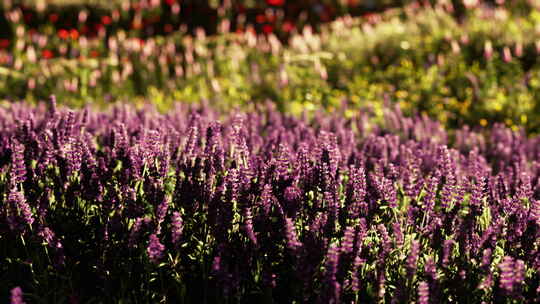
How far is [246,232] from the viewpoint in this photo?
2.26 m

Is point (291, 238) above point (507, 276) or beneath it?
above

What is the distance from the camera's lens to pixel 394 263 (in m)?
2.39

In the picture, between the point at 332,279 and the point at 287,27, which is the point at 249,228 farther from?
the point at 287,27

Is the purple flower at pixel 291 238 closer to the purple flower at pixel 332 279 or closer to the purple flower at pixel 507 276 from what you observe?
the purple flower at pixel 332 279

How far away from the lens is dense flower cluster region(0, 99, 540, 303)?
7.06 ft

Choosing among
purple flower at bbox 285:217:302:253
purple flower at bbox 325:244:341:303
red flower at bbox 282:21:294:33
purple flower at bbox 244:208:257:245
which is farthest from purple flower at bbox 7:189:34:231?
red flower at bbox 282:21:294:33

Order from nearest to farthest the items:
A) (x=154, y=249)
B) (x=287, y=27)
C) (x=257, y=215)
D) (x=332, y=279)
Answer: (x=332, y=279), (x=154, y=249), (x=257, y=215), (x=287, y=27)

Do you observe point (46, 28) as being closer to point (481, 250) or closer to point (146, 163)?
point (146, 163)

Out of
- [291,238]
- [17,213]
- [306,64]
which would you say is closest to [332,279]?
[291,238]

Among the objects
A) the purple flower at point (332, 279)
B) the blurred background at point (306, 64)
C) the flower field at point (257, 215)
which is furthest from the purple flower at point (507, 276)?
the blurred background at point (306, 64)

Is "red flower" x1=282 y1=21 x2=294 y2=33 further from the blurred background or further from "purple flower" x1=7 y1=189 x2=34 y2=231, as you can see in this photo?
"purple flower" x1=7 y1=189 x2=34 y2=231

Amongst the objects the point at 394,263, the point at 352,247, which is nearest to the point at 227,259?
the point at 352,247

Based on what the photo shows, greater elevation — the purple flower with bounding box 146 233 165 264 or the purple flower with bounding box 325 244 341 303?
the purple flower with bounding box 146 233 165 264

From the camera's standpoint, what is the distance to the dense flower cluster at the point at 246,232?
2150mm
